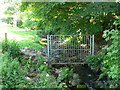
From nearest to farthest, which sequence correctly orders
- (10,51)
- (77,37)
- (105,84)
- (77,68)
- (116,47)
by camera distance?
(116,47)
(105,84)
(10,51)
(77,68)
(77,37)

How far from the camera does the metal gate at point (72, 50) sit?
556 cm

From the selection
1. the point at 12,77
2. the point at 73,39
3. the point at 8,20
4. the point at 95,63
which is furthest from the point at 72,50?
the point at 8,20

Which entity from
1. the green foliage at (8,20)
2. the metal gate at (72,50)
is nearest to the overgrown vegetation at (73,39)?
the metal gate at (72,50)

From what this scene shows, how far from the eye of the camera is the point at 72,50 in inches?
224

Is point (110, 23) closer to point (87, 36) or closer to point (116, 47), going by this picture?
point (87, 36)

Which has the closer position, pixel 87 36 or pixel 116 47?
pixel 116 47

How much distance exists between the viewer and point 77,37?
5629mm

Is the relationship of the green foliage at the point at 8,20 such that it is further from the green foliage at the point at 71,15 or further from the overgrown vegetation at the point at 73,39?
the green foliage at the point at 71,15

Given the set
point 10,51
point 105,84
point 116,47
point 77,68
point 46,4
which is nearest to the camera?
point 116,47

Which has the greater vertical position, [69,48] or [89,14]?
[89,14]

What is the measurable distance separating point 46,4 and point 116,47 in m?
2.22

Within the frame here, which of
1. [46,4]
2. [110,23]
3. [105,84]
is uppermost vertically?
[46,4]

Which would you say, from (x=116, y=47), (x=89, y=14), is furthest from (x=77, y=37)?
(x=116, y=47)

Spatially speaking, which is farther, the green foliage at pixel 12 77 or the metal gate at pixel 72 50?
the metal gate at pixel 72 50
